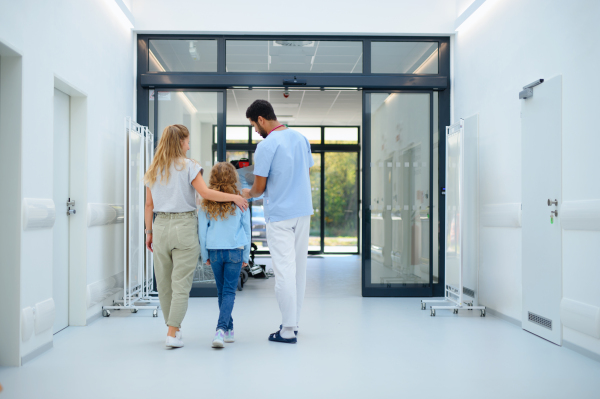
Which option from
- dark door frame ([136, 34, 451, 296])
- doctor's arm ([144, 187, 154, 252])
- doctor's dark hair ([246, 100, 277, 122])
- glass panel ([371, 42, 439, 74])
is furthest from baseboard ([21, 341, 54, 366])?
glass panel ([371, 42, 439, 74])

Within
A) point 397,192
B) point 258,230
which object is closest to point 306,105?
point 258,230

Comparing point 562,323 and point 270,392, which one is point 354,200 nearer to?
point 562,323

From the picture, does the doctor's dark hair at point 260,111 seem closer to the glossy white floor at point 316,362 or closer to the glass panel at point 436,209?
the glossy white floor at point 316,362

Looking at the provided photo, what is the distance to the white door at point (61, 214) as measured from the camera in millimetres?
3652

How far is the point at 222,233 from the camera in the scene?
123 inches

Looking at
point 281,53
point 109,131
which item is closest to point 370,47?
point 281,53

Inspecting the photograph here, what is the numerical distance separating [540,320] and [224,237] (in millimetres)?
2463

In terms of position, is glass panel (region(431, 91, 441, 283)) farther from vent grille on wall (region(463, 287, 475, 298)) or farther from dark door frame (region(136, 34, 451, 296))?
vent grille on wall (region(463, 287, 475, 298))

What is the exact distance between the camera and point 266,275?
23.4 ft

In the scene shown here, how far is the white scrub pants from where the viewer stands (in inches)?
128

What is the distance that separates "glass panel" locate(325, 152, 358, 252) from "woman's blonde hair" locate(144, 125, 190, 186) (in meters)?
8.14

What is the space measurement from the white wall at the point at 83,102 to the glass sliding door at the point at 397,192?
2727 millimetres

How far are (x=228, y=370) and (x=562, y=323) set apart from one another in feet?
7.63

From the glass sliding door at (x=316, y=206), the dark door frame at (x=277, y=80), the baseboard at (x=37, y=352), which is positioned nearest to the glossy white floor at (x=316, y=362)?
the baseboard at (x=37, y=352)
